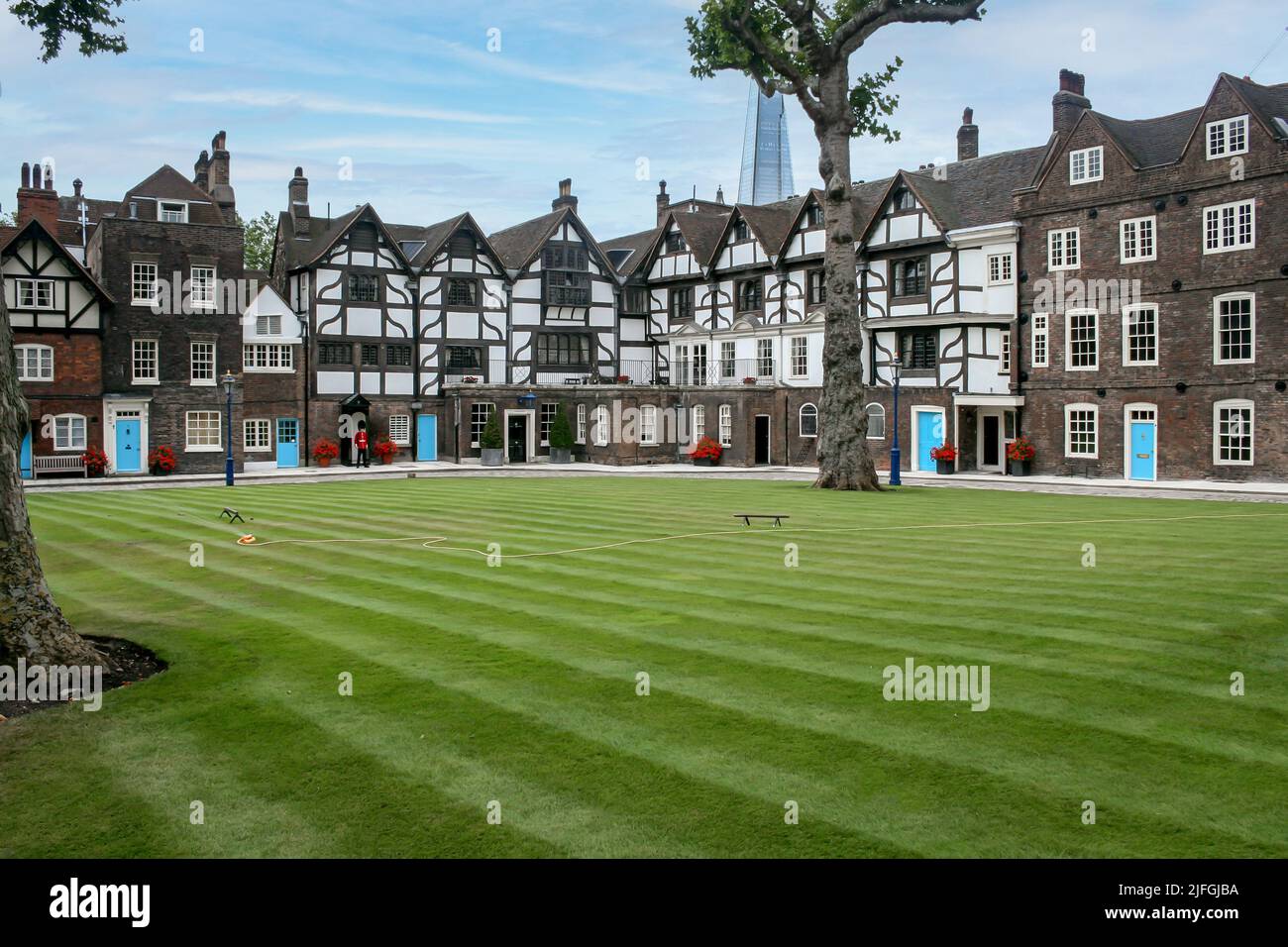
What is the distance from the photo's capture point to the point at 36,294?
4141 cm

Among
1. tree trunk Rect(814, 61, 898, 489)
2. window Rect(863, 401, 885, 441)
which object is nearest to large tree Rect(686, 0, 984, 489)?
tree trunk Rect(814, 61, 898, 489)

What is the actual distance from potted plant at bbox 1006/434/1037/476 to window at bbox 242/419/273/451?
3247 centimetres

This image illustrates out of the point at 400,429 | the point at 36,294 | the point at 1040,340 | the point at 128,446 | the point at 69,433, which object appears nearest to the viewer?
the point at 1040,340

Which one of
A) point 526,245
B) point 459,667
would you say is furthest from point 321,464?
point 459,667

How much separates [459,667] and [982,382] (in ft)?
122

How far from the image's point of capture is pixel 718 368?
55375 millimetres

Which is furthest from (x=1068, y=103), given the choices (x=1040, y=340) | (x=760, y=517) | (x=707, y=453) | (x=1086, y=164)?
(x=760, y=517)

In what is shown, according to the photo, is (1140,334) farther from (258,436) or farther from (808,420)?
(258,436)

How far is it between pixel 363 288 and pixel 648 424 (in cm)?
1528

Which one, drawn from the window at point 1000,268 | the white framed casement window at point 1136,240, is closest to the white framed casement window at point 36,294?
the window at point 1000,268

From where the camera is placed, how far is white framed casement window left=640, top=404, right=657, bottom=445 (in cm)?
5391

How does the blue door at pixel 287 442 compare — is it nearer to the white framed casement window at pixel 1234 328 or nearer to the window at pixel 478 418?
the window at pixel 478 418

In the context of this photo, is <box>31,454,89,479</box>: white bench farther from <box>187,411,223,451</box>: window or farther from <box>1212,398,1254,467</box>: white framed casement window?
<box>1212,398,1254,467</box>: white framed casement window
